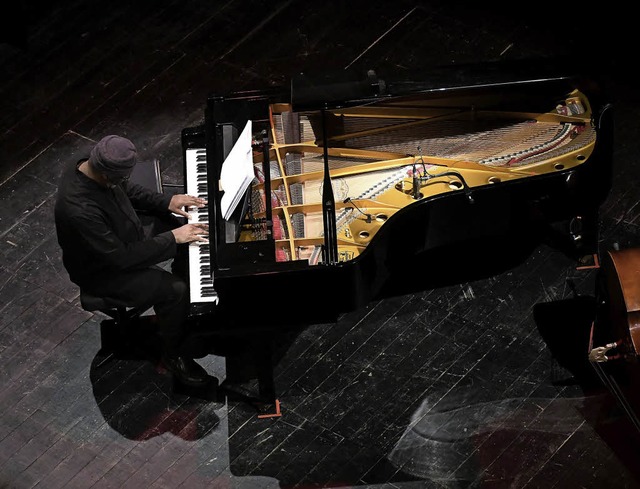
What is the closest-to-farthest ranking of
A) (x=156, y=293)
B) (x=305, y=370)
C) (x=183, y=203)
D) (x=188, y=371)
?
(x=156, y=293), (x=183, y=203), (x=188, y=371), (x=305, y=370)

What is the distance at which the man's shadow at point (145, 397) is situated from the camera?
601 centimetres

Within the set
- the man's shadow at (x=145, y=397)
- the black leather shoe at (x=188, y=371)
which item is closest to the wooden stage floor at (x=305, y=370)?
the man's shadow at (x=145, y=397)

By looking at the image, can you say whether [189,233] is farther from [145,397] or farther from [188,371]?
[145,397]

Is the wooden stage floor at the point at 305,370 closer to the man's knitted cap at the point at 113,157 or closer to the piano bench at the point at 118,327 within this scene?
the piano bench at the point at 118,327

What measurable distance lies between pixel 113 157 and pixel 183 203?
0.77 metres

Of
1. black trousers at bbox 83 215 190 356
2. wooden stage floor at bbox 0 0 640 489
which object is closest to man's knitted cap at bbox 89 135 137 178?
black trousers at bbox 83 215 190 356

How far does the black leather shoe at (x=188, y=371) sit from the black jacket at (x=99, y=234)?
68 centimetres

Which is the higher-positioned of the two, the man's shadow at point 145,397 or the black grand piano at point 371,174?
the black grand piano at point 371,174

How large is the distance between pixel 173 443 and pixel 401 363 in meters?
1.34

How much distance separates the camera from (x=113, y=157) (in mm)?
5199

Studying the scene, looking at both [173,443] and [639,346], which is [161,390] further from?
[639,346]

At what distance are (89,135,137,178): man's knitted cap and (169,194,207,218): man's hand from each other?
660 millimetres

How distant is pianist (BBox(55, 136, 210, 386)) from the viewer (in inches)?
210

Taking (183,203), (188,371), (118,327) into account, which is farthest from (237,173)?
(118,327)
